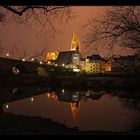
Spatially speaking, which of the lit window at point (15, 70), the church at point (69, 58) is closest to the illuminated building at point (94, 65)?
the church at point (69, 58)

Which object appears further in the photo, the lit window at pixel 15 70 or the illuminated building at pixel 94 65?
the illuminated building at pixel 94 65

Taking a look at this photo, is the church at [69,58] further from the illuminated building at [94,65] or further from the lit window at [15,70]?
the lit window at [15,70]

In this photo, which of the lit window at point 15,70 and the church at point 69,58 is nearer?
the lit window at point 15,70

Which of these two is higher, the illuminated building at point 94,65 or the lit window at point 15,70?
the illuminated building at point 94,65

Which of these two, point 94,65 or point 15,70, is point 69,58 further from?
point 15,70

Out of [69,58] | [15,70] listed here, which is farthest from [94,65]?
[15,70]

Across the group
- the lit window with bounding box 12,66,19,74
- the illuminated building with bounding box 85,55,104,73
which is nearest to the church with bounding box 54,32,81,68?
the illuminated building with bounding box 85,55,104,73

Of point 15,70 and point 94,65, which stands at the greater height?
point 94,65

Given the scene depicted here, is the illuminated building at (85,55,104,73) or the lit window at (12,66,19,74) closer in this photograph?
the lit window at (12,66,19,74)

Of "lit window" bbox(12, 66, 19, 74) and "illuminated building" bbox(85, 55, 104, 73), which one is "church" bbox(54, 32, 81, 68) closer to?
"illuminated building" bbox(85, 55, 104, 73)

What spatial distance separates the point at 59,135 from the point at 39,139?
0.19 meters

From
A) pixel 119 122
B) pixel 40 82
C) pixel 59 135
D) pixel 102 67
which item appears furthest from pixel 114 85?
pixel 102 67
